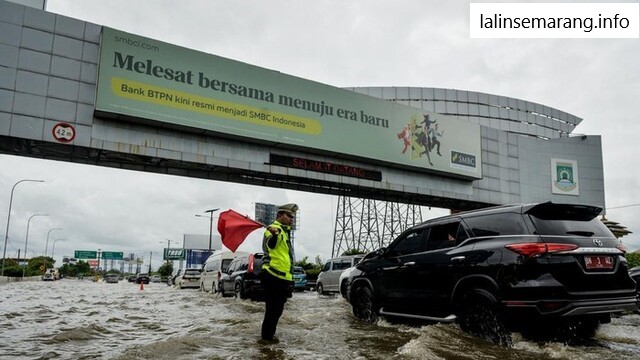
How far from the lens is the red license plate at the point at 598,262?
523 cm

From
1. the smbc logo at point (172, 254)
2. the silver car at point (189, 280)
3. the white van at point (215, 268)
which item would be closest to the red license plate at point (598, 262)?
the white van at point (215, 268)

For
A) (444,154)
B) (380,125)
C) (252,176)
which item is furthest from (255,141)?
Result: (444,154)

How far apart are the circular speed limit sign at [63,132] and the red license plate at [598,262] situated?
16.5 meters

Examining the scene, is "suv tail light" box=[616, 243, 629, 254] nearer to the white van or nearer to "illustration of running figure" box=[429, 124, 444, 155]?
the white van

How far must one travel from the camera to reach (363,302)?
27.0 ft

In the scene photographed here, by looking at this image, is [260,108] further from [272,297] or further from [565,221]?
[565,221]

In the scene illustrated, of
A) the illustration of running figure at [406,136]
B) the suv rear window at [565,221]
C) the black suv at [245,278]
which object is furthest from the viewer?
the illustration of running figure at [406,136]

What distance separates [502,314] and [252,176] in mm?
17471

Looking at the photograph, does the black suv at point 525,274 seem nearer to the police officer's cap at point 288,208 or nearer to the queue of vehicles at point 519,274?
the queue of vehicles at point 519,274

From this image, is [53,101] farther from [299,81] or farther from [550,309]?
[550,309]

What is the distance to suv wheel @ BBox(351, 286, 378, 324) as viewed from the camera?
786cm

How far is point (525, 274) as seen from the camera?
5137 millimetres

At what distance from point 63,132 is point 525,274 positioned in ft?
53.2

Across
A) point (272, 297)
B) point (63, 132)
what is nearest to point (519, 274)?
point (272, 297)
